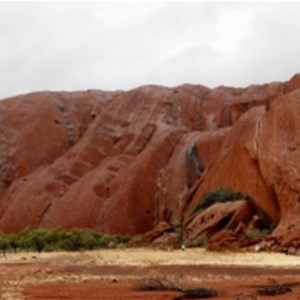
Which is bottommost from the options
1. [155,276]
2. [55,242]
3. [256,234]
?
[55,242]

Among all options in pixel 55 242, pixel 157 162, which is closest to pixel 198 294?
pixel 55 242

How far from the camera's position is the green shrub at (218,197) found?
125 feet

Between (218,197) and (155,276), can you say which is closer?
(155,276)

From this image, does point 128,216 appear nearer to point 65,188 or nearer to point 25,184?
point 65,188

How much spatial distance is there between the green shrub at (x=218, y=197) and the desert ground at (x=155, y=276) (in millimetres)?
10826

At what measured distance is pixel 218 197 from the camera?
3881 centimetres

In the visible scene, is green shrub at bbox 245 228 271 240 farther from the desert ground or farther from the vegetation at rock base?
the vegetation at rock base

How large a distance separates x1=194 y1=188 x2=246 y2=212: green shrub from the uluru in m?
0.14

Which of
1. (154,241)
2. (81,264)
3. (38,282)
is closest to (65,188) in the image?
(154,241)

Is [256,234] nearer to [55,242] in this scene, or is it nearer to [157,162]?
[55,242]

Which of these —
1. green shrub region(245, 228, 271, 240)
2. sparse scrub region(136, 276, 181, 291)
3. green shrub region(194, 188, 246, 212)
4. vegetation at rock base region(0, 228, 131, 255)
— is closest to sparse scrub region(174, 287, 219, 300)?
sparse scrub region(136, 276, 181, 291)

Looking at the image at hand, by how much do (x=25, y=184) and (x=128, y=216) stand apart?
11203mm

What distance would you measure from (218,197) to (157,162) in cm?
1508

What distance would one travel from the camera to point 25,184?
2231 inches
